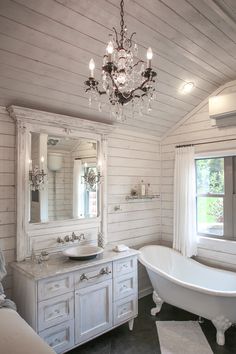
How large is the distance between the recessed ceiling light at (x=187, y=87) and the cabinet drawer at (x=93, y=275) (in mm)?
2152

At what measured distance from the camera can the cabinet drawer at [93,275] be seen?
7.94 feet

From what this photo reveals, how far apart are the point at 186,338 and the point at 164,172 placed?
2.19m

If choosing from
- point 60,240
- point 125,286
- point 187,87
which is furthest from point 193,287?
point 187,87

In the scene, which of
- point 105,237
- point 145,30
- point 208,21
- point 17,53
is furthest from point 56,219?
point 208,21

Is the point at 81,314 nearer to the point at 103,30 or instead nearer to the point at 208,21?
the point at 103,30

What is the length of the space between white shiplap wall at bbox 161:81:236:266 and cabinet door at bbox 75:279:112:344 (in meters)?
1.55

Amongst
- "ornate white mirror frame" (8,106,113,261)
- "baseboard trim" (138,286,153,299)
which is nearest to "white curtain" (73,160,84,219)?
"ornate white mirror frame" (8,106,113,261)

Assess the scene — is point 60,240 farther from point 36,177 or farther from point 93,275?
point 36,177

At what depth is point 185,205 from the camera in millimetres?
3598

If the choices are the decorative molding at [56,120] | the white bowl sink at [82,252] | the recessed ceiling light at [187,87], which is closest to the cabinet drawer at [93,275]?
the white bowl sink at [82,252]

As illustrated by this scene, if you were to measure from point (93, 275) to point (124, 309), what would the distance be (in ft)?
2.05

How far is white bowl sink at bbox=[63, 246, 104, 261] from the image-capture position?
255cm

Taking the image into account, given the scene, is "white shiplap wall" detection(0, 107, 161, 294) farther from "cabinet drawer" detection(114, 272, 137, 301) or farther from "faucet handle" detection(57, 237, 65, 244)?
"faucet handle" detection(57, 237, 65, 244)

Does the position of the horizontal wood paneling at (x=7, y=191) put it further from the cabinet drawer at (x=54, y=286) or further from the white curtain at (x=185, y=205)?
the white curtain at (x=185, y=205)
